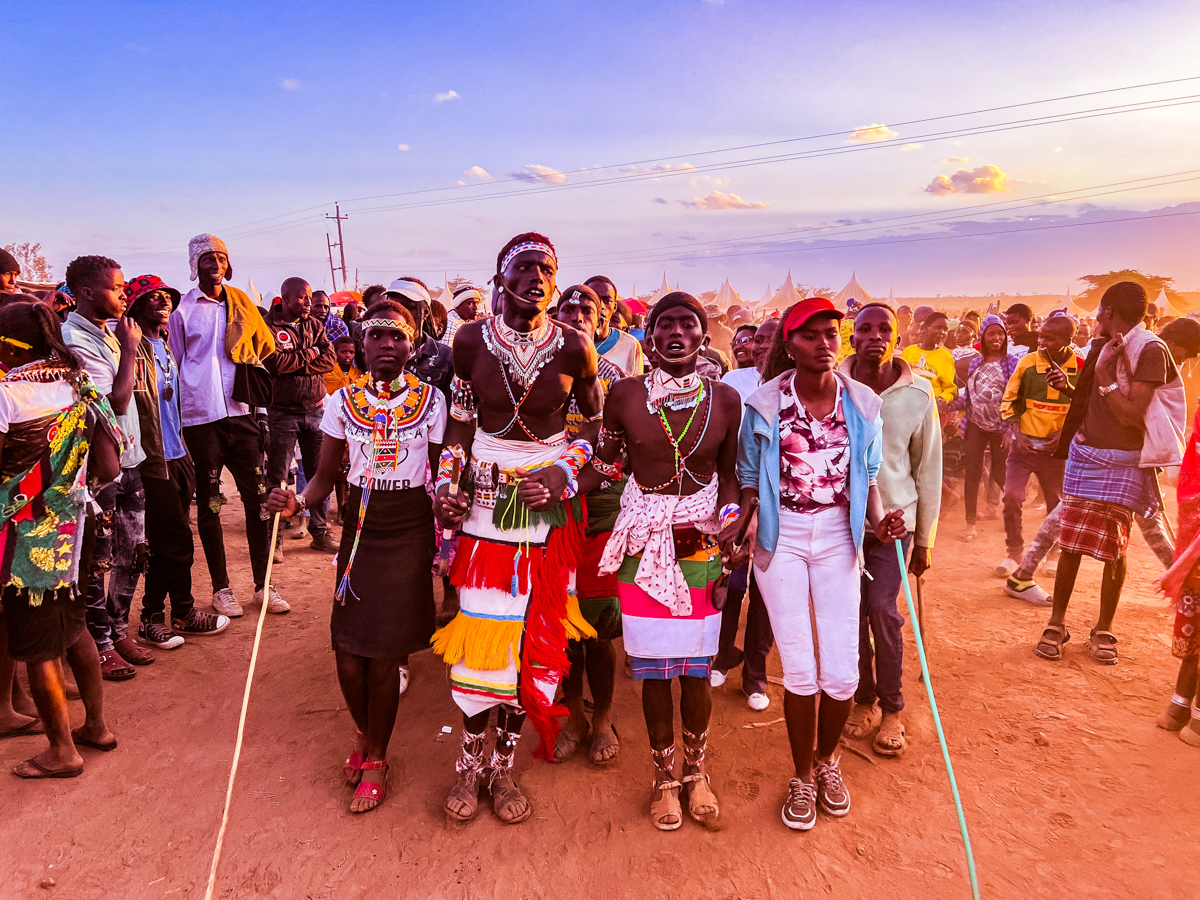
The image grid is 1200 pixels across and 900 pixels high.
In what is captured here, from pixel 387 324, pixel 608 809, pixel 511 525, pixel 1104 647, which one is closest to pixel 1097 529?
pixel 1104 647

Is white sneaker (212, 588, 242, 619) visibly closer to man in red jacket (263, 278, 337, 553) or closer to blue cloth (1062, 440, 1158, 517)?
man in red jacket (263, 278, 337, 553)

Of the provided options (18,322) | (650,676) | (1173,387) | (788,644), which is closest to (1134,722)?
(1173,387)

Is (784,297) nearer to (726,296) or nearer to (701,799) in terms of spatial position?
(726,296)

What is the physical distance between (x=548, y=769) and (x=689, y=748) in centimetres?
83

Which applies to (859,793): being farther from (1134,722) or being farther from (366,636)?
(366,636)

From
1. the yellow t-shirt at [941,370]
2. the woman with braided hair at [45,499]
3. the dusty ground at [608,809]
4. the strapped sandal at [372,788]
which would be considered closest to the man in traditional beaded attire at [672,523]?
the dusty ground at [608,809]

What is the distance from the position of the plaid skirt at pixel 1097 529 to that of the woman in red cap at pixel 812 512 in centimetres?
261

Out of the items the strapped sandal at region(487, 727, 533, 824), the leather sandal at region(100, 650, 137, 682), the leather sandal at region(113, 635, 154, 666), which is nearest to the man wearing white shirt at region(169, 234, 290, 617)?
the leather sandal at region(113, 635, 154, 666)

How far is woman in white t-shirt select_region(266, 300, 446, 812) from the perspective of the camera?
127 inches

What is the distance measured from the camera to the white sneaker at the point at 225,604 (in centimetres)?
537

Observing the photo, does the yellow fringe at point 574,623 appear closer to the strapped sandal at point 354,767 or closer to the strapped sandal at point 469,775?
the strapped sandal at point 469,775

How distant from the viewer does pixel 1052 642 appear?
4855mm

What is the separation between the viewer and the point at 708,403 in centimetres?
316

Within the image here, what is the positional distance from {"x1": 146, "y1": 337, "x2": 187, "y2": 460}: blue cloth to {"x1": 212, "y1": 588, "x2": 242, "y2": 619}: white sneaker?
1186 millimetres
